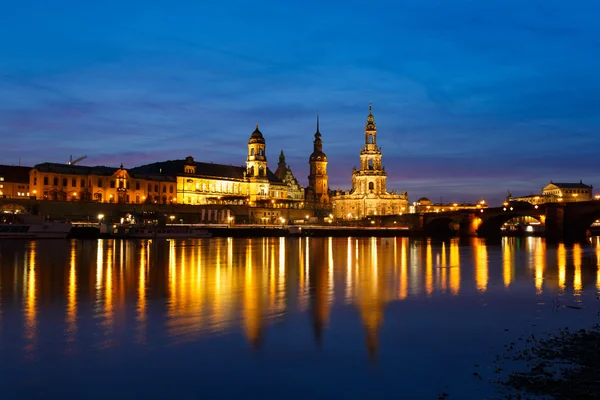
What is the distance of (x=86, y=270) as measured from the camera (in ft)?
125

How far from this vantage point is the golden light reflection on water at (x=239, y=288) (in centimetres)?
1977

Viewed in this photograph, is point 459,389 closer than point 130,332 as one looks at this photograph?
Yes

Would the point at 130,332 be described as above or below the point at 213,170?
below

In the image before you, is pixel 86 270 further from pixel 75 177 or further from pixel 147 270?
pixel 75 177

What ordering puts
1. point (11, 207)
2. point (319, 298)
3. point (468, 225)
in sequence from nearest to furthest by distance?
1. point (319, 298)
2. point (11, 207)
3. point (468, 225)

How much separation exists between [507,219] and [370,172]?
206 ft

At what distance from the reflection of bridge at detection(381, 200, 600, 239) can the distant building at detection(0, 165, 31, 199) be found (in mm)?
85984

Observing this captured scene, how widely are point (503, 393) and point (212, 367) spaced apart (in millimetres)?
6635

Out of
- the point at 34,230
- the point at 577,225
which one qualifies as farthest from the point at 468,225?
the point at 34,230

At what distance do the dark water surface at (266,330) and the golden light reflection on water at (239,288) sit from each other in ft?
0.33

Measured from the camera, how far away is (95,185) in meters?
145

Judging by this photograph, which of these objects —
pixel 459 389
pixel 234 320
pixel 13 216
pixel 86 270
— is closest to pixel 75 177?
pixel 13 216

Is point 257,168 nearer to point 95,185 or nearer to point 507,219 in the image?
point 95,185

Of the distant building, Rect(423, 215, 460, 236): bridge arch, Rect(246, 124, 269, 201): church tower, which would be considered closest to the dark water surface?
Rect(423, 215, 460, 236): bridge arch
